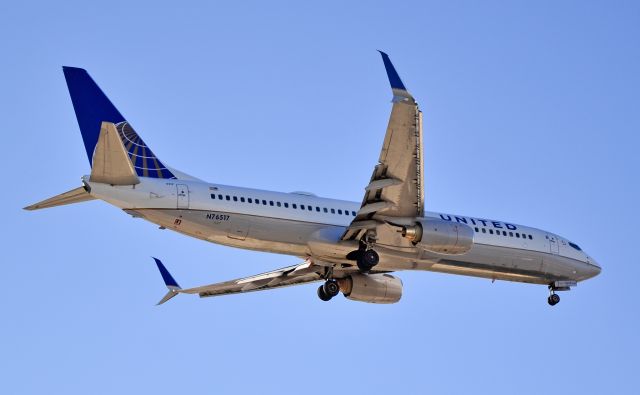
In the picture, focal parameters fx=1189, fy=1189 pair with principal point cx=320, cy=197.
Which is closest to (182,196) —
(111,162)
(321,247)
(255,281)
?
(111,162)

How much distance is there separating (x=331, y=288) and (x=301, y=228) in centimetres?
408

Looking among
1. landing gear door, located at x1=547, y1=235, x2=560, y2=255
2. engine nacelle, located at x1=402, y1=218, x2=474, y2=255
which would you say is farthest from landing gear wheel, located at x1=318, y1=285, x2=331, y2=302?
landing gear door, located at x1=547, y1=235, x2=560, y2=255

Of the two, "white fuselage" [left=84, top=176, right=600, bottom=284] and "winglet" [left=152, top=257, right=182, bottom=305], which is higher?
"white fuselage" [left=84, top=176, right=600, bottom=284]

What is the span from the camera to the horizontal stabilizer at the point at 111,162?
117 ft

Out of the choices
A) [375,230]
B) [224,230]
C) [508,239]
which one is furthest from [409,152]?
[508,239]

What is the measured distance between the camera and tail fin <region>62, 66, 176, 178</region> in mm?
40281

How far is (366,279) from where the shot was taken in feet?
150

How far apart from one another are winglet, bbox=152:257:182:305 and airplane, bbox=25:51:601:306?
0.05 metres

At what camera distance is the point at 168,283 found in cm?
4656

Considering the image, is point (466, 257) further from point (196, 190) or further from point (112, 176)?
point (112, 176)

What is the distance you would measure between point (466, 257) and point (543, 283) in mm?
4637

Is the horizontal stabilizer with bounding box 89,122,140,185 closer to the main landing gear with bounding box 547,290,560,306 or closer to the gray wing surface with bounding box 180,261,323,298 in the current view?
the gray wing surface with bounding box 180,261,323,298

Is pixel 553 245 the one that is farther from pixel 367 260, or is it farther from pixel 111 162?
pixel 111 162

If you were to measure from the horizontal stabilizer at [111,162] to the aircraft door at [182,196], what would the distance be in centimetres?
169
